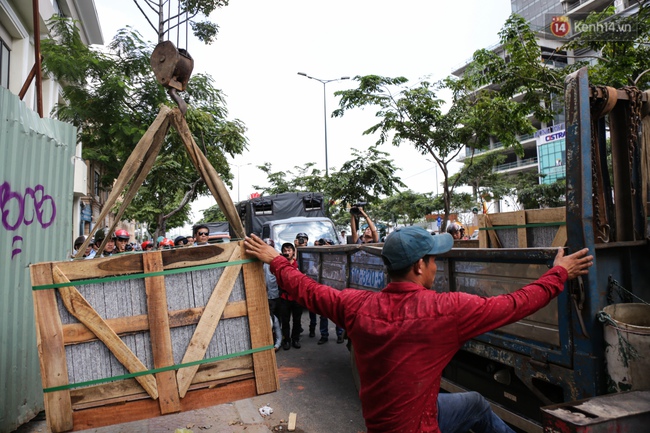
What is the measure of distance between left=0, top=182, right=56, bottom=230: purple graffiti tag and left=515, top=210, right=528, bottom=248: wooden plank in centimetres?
500

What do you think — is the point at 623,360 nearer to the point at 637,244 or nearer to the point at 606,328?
the point at 606,328

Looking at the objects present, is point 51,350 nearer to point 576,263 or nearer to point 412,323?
point 412,323

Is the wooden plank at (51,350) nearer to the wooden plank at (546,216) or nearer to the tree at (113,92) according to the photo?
the wooden plank at (546,216)

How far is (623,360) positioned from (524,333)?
2.45ft

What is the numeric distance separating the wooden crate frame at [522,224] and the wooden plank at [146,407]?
135 inches

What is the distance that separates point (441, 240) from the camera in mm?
2117

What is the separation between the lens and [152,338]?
8.17 feet

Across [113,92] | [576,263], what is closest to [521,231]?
[576,263]

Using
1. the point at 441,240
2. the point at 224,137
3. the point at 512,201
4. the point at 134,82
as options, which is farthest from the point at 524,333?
the point at 512,201

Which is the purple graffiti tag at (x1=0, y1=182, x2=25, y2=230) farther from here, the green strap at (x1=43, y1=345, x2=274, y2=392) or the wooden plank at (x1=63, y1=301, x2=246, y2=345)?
the green strap at (x1=43, y1=345, x2=274, y2=392)

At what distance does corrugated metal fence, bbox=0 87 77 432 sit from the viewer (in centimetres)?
380

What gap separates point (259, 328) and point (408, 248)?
1139 mm

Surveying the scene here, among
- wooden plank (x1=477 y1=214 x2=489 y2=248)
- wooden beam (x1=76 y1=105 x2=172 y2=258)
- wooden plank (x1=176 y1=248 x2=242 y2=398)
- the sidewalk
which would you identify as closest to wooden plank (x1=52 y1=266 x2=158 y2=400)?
wooden plank (x1=176 y1=248 x2=242 y2=398)

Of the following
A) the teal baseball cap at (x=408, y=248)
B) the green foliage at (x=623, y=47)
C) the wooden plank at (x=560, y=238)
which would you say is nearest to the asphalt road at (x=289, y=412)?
the wooden plank at (x=560, y=238)
